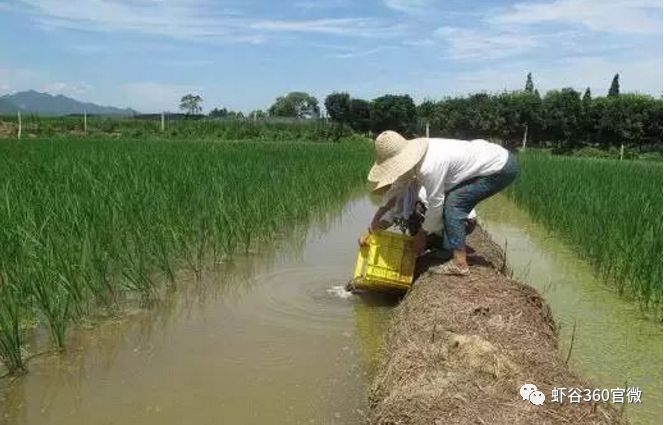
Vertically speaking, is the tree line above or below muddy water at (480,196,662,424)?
above

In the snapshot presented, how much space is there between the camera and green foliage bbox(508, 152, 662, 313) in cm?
371

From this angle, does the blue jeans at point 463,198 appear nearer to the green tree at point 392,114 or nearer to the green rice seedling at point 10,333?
the green rice seedling at point 10,333

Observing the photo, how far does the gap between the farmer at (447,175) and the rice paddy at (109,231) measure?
153cm

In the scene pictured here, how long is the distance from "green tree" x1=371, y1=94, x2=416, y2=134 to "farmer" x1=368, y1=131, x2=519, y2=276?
26131 mm

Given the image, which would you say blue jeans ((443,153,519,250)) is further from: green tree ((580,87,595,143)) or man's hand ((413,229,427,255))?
green tree ((580,87,595,143))

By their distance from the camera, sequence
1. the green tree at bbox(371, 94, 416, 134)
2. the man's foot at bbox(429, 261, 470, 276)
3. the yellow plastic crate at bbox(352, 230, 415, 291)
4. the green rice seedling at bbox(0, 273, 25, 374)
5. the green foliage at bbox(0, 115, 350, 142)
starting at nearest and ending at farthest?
the green rice seedling at bbox(0, 273, 25, 374)
the man's foot at bbox(429, 261, 470, 276)
the yellow plastic crate at bbox(352, 230, 415, 291)
the green foliage at bbox(0, 115, 350, 142)
the green tree at bbox(371, 94, 416, 134)

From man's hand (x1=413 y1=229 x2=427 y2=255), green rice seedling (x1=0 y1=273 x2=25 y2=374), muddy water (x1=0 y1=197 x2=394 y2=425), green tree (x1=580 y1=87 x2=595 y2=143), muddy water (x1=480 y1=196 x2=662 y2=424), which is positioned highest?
green tree (x1=580 y1=87 x2=595 y2=143)

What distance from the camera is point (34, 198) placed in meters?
4.36

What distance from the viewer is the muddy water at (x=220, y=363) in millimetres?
2406

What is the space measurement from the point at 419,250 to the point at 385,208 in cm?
32

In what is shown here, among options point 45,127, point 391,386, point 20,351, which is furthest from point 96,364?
point 45,127

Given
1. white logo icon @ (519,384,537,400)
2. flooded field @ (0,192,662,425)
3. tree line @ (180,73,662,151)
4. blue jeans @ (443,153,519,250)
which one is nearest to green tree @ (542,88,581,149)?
tree line @ (180,73,662,151)

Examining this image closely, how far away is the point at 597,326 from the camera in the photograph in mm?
3445

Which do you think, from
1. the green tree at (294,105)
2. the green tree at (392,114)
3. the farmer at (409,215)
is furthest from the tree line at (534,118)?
the farmer at (409,215)
